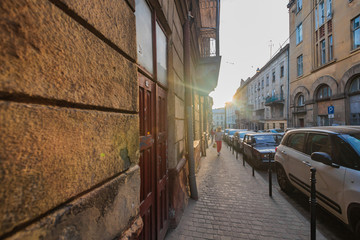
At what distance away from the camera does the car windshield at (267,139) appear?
Answer: 780 centimetres

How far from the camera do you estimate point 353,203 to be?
234cm

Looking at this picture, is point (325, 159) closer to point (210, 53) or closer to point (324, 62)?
point (210, 53)

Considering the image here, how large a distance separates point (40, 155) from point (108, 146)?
0.45 metres

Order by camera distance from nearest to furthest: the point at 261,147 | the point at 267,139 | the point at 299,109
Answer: the point at 261,147
the point at 267,139
the point at 299,109

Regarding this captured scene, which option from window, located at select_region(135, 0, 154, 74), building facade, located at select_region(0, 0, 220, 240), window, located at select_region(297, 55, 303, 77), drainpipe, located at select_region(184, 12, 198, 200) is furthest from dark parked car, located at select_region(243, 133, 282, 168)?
window, located at select_region(297, 55, 303, 77)

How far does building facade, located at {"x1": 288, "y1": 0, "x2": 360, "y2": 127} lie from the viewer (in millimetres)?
12195

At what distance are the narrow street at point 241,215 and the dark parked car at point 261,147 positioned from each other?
150 cm

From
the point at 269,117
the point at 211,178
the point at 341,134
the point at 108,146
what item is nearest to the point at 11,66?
the point at 108,146

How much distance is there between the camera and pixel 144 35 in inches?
82.1

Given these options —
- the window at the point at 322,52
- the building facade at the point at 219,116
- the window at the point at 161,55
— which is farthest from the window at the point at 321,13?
the building facade at the point at 219,116

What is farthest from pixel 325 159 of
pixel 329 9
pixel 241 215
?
pixel 329 9

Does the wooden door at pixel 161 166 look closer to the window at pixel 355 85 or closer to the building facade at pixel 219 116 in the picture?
the window at pixel 355 85

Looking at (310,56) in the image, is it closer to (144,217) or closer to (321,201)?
(321,201)

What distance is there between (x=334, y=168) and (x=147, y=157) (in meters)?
3.16
